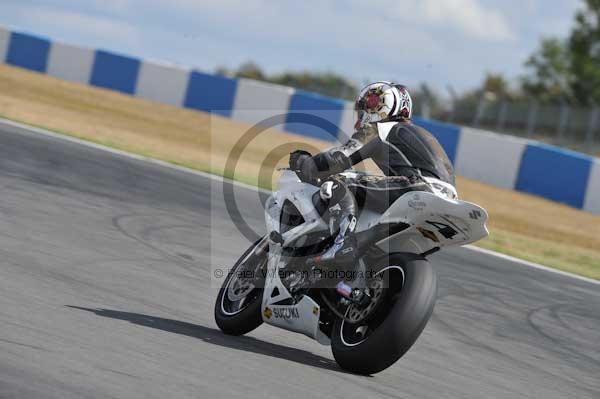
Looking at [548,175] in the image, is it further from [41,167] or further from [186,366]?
[186,366]

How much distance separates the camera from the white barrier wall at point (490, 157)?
21.9m

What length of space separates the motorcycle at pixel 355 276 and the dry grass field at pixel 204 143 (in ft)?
20.4

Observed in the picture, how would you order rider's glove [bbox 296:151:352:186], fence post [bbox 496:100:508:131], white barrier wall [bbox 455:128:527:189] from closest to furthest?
rider's glove [bbox 296:151:352:186]
white barrier wall [bbox 455:128:527:189]
fence post [bbox 496:100:508:131]

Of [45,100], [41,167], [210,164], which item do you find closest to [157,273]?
[41,167]

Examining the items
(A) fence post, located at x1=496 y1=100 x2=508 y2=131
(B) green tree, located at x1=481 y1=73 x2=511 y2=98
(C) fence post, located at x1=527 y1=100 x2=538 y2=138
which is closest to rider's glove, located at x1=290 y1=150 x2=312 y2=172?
(C) fence post, located at x1=527 y1=100 x2=538 y2=138

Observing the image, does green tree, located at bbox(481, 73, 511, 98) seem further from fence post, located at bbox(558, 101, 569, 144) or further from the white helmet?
the white helmet

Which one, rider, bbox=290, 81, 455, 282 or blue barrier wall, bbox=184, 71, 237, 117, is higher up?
rider, bbox=290, 81, 455, 282

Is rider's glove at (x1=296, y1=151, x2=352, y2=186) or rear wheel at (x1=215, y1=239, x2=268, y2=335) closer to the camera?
rider's glove at (x1=296, y1=151, x2=352, y2=186)

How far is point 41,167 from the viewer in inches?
478

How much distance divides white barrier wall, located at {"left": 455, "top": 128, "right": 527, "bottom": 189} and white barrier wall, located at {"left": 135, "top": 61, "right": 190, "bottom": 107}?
909 centimetres

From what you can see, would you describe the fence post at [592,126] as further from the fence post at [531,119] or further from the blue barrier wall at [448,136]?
the blue barrier wall at [448,136]

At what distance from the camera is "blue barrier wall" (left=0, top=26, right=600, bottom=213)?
68.5 feet

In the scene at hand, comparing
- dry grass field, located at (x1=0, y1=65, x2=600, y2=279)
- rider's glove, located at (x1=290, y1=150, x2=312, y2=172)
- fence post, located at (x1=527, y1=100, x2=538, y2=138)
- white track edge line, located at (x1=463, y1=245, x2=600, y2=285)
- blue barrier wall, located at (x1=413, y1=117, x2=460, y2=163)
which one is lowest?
dry grass field, located at (x1=0, y1=65, x2=600, y2=279)

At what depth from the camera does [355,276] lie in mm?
5727
